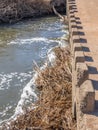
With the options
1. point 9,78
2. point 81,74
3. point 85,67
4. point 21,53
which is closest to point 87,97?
point 81,74

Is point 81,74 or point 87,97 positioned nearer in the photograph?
point 87,97

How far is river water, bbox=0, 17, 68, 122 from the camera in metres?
13.2

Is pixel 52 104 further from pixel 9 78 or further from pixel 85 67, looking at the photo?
pixel 9 78

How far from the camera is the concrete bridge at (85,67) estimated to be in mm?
6246

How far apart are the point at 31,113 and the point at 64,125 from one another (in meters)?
1.50

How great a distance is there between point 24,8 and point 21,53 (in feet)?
32.3

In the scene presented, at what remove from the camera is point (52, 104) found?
1098 centimetres

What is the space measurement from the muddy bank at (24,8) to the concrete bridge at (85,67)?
904cm

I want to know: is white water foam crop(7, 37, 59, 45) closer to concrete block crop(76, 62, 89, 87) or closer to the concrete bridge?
the concrete bridge

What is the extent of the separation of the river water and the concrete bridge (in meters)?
3.06

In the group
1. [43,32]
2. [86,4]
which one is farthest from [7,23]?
[86,4]

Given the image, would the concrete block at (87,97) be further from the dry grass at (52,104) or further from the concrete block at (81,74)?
the dry grass at (52,104)

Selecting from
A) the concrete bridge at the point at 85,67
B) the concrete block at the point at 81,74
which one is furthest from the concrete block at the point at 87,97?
the concrete block at the point at 81,74

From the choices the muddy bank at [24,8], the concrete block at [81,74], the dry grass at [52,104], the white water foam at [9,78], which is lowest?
the white water foam at [9,78]
